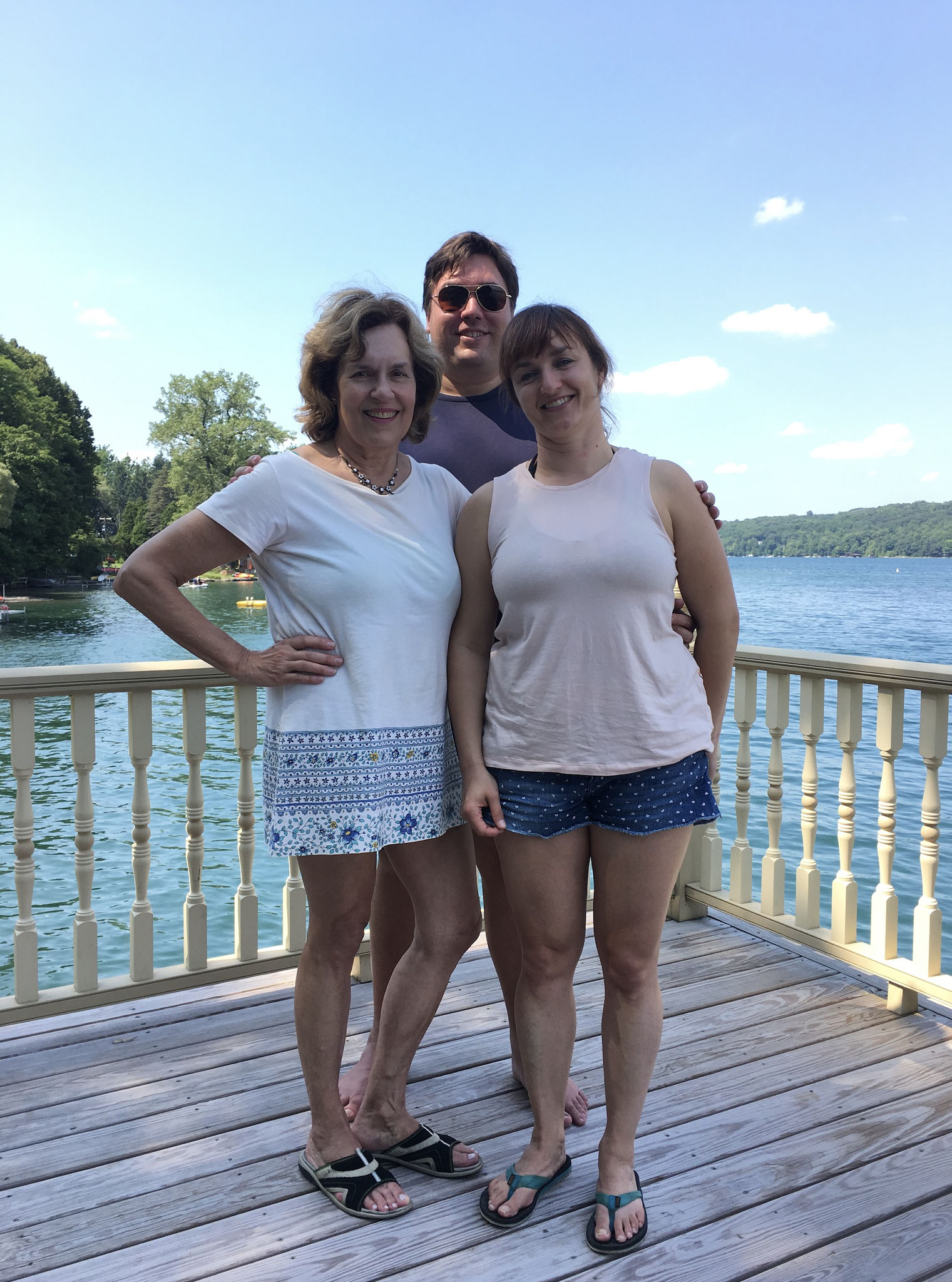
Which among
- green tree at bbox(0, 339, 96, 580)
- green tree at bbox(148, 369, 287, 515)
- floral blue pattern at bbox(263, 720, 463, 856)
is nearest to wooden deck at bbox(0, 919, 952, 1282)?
floral blue pattern at bbox(263, 720, 463, 856)

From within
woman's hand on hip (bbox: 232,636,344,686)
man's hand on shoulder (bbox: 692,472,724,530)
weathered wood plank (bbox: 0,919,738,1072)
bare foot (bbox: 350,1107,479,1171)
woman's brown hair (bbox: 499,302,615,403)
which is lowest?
weathered wood plank (bbox: 0,919,738,1072)

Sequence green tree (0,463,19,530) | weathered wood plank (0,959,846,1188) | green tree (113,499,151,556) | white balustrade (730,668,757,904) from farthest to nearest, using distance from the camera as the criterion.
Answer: green tree (113,499,151,556) → green tree (0,463,19,530) → white balustrade (730,668,757,904) → weathered wood plank (0,959,846,1188)

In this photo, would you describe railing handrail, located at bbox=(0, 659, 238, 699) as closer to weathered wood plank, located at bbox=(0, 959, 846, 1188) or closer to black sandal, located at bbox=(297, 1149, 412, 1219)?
weathered wood plank, located at bbox=(0, 959, 846, 1188)

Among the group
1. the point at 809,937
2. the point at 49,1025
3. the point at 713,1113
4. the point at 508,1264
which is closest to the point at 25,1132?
the point at 49,1025

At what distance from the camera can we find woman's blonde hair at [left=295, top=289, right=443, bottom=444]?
1.55m

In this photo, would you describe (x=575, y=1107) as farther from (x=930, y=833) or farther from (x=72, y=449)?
(x=72, y=449)

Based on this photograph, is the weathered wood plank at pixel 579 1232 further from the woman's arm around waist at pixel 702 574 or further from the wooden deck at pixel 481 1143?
the woman's arm around waist at pixel 702 574

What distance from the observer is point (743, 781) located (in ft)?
9.56

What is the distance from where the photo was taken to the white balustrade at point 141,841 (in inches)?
91.0

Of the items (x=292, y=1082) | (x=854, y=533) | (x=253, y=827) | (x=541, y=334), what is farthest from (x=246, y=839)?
(x=854, y=533)

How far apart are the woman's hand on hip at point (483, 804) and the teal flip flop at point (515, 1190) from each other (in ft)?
2.17

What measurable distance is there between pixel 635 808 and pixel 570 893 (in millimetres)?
207

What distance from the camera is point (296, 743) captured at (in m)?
1.53

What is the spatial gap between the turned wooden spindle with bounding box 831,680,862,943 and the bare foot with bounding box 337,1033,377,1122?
1.39 m
